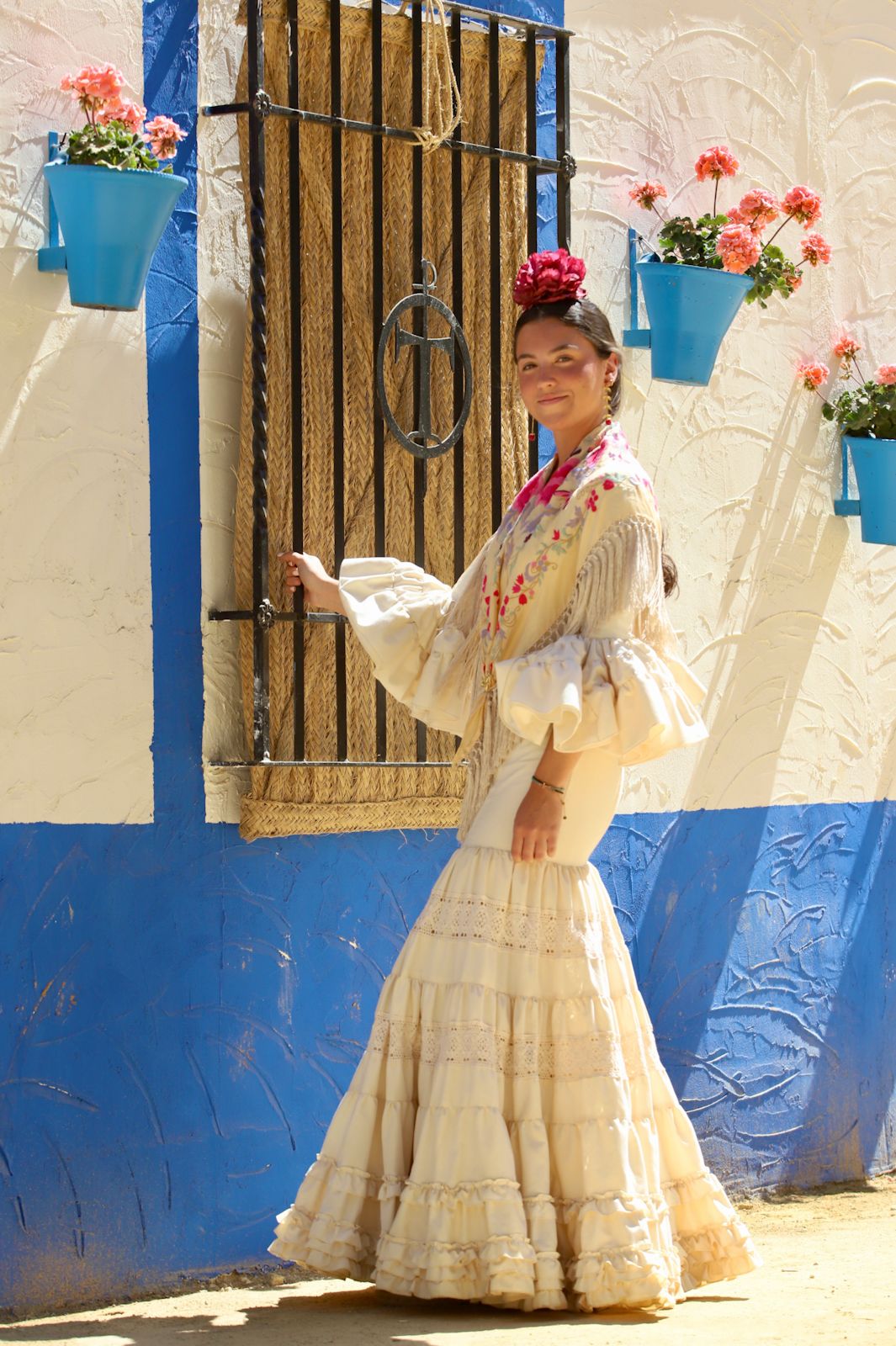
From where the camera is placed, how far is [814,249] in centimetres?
529

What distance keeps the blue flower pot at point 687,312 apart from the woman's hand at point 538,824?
1.81 metres

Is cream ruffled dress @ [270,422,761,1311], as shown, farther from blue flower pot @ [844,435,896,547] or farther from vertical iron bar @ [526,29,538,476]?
blue flower pot @ [844,435,896,547]

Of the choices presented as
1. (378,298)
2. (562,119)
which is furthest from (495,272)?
(562,119)

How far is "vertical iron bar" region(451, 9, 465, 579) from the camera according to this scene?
4.49 m

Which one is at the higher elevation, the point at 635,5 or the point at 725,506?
the point at 635,5

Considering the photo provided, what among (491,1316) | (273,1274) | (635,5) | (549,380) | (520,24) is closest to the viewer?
(491,1316)

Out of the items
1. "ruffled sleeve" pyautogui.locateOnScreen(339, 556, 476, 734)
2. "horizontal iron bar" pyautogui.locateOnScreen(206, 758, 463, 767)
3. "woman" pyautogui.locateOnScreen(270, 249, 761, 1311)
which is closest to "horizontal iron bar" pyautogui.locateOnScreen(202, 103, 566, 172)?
"woman" pyautogui.locateOnScreen(270, 249, 761, 1311)

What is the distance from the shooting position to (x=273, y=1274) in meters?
4.14

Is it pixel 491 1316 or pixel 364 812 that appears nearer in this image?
pixel 491 1316

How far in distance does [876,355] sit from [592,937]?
2863mm

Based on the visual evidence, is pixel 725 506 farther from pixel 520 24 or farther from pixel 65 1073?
pixel 65 1073

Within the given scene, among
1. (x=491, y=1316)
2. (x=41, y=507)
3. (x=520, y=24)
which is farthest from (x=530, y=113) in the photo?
(x=491, y=1316)

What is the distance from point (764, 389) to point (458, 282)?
51.8 inches

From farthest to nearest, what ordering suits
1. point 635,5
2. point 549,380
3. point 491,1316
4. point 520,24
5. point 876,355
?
point 876,355 → point 635,5 → point 520,24 → point 549,380 → point 491,1316
